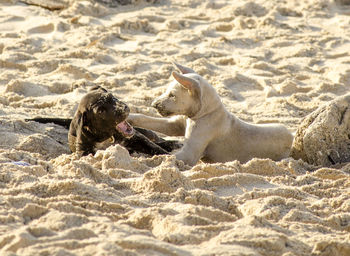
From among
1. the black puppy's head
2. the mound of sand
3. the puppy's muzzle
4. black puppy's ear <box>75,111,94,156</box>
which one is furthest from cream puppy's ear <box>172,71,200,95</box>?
the mound of sand

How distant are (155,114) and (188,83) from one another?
1410mm

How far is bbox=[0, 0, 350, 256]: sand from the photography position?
321cm

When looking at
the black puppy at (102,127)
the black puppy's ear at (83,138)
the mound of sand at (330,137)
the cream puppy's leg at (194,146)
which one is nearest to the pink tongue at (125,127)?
the black puppy at (102,127)

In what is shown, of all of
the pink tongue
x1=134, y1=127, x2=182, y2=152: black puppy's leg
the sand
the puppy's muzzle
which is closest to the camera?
the sand

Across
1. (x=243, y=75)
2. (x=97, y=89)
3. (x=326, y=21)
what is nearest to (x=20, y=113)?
(x=97, y=89)

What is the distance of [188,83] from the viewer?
529 cm

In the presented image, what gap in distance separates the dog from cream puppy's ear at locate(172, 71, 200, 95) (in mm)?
14

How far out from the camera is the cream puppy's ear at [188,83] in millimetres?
5215

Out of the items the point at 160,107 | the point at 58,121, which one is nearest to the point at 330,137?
the point at 160,107

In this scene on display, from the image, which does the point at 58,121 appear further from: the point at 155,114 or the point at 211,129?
the point at 211,129

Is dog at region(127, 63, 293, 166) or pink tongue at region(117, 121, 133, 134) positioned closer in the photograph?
pink tongue at region(117, 121, 133, 134)

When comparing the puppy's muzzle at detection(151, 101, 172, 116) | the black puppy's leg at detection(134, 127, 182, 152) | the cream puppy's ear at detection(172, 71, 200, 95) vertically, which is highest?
the cream puppy's ear at detection(172, 71, 200, 95)

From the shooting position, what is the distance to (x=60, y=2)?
9891mm

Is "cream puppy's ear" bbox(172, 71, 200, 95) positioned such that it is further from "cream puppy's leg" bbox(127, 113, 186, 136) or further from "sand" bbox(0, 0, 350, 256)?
"sand" bbox(0, 0, 350, 256)
